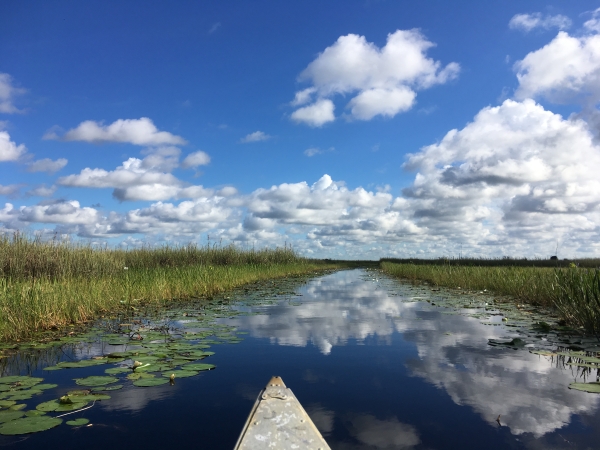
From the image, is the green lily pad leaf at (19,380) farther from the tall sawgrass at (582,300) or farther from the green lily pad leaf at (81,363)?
the tall sawgrass at (582,300)

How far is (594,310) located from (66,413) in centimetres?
644

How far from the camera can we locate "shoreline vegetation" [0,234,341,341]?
5.77 metres

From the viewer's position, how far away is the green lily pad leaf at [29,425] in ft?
8.50

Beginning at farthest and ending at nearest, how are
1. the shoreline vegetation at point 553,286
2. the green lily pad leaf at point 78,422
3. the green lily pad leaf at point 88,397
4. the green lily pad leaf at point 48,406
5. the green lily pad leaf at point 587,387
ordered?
the shoreline vegetation at point 553,286 < the green lily pad leaf at point 587,387 < the green lily pad leaf at point 88,397 < the green lily pad leaf at point 48,406 < the green lily pad leaf at point 78,422

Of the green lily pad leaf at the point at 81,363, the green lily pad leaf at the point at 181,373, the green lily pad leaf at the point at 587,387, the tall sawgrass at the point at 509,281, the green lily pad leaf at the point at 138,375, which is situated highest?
the tall sawgrass at the point at 509,281

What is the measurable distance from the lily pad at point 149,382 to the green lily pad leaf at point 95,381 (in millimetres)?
247

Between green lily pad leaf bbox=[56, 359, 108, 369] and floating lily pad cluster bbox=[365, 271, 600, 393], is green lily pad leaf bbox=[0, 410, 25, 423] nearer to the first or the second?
green lily pad leaf bbox=[56, 359, 108, 369]

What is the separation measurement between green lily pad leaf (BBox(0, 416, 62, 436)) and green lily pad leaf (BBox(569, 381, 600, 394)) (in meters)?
4.04

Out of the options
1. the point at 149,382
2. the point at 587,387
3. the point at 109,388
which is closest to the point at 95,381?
the point at 109,388

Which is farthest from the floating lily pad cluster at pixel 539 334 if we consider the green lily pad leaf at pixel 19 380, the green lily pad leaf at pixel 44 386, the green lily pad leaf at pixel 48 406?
the green lily pad leaf at pixel 19 380

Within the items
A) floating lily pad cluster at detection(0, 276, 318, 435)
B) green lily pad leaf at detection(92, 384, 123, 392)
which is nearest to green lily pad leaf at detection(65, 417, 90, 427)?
floating lily pad cluster at detection(0, 276, 318, 435)

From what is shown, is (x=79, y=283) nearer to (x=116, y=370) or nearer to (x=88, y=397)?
(x=116, y=370)

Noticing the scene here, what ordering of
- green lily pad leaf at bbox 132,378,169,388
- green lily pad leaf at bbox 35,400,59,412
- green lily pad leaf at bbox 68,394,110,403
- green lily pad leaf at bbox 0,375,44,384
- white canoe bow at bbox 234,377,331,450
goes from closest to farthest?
white canoe bow at bbox 234,377,331,450 → green lily pad leaf at bbox 35,400,59,412 → green lily pad leaf at bbox 68,394,110,403 → green lily pad leaf at bbox 132,378,169,388 → green lily pad leaf at bbox 0,375,44,384

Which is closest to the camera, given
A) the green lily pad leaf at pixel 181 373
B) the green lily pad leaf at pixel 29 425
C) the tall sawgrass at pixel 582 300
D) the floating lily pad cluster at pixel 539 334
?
the green lily pad leaf at pixel 29 425
